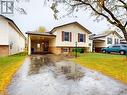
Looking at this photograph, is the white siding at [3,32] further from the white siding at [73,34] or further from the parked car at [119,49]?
the parked car at [119,49]

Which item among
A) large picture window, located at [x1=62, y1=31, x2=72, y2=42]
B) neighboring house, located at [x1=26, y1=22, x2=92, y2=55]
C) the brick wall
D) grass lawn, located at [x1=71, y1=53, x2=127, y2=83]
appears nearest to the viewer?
grass lawn, located at [x1=71, y1=53, x2=127, y2=83]

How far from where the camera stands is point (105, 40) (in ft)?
173

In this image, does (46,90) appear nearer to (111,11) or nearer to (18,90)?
(18,90)

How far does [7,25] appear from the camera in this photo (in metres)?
33.9

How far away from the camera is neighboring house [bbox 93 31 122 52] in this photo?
174 feet

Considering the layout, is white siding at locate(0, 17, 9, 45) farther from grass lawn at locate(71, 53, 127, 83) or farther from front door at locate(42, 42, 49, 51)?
front door at locate(42, 42, 49, 51)

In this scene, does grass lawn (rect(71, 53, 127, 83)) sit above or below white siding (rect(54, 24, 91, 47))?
below

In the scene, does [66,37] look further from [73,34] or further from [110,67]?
[110,67]

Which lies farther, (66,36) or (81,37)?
(81,37)

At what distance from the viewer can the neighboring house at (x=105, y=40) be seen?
5291 centimetres

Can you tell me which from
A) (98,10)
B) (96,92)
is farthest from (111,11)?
(96,92)

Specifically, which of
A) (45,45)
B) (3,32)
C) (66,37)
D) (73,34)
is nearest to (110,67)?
(3,32)

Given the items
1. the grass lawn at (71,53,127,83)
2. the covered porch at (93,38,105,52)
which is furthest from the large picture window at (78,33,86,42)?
the grass lawn at (71,53,127,83)

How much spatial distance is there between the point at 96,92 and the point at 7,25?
2702 cm
